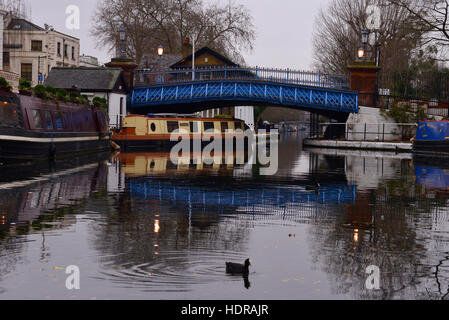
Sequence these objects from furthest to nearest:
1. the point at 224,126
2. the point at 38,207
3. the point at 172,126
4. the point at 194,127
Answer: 1. the point at 224,126
2. the point at 194,127
3. the point at 172,126
4. the point at 38,207

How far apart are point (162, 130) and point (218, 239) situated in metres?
Result: 37.3

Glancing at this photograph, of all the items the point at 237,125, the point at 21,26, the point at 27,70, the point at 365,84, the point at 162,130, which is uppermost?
the point at 21,26

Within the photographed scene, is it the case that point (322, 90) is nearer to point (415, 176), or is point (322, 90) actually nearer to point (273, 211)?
point (415, 176)

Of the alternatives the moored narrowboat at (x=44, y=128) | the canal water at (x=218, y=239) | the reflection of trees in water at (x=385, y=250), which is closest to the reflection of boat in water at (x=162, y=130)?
the moored narrowboat at (x=44, y=128)

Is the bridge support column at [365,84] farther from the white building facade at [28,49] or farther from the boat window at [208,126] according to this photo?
the white building facade at [28,49]

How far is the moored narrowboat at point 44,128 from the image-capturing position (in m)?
28.1

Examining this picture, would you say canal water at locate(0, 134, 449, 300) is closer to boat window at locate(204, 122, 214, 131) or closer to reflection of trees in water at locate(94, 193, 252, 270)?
reflection of trees in water at locate(94, 193, 252, 270)

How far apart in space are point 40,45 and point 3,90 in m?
58.8

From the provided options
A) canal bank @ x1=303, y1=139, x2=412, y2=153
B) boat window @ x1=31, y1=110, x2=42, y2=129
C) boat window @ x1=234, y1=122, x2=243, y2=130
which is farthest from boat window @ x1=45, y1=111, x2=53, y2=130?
Answer: canal bank @ x1=303, y1=139, x2=412, y2=153

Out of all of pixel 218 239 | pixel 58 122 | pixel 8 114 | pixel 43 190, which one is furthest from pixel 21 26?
pixel 218 239

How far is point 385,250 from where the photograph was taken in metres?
10.2

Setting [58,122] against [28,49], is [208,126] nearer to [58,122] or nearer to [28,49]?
[58,122]

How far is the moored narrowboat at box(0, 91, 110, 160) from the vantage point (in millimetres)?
28062
